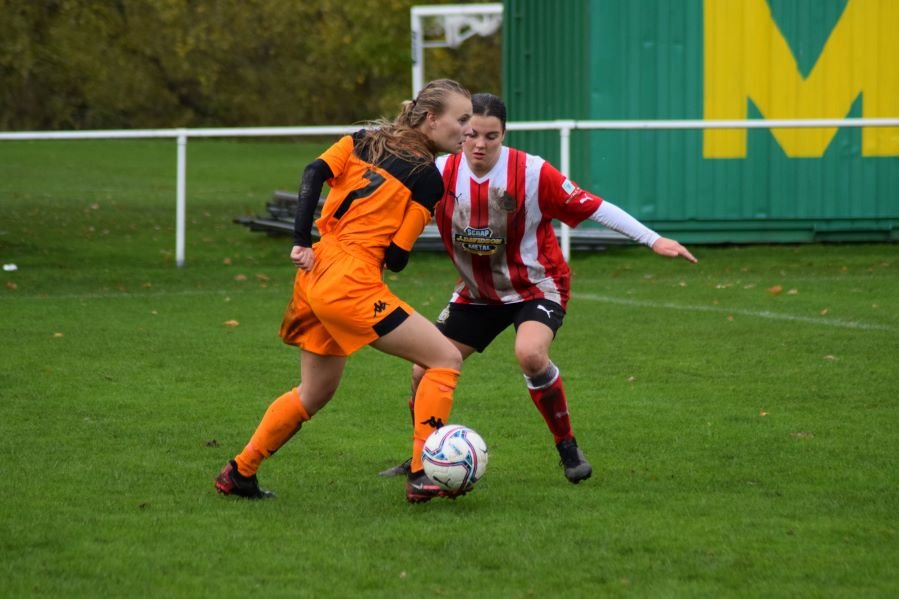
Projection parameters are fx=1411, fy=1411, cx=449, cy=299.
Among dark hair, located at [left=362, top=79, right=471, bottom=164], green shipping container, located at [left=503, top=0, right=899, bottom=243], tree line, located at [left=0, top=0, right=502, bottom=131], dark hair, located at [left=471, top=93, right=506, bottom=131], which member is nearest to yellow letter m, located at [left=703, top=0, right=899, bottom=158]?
green shipping container, located at [left=503, top=0, right=899, bottom=243]

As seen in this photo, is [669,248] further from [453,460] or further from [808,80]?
[808,80]

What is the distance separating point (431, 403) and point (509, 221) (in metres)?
1.02

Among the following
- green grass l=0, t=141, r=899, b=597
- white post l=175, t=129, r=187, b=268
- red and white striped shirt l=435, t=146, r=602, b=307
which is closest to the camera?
green grass l=0, t=141, r=899, b=597

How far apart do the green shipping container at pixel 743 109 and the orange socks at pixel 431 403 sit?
10895mm

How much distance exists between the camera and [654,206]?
16.6m

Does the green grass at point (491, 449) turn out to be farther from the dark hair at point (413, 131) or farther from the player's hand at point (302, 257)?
the dark hair at point (413, 131)

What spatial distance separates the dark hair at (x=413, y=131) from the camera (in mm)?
5656

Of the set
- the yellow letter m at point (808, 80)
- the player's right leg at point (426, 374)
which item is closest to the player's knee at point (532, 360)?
the player's right leg at point (426, 374)

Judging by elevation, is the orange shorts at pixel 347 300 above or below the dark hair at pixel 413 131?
below

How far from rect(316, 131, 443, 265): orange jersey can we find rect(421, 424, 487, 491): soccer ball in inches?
30.4

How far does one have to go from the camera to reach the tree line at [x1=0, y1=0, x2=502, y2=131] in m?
38.8

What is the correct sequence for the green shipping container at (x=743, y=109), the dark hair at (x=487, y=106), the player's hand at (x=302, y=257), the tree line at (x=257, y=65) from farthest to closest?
the tree line at (x=257, y=65) → the green shipping container at (x=743, y=109) → the dark hair at (x=487, y=106) → the player's hand at (x=302, y=257)

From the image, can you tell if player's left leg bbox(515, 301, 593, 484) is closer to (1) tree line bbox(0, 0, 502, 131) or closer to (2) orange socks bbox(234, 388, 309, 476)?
(2) orange socks bbox(234, 388, 309, 476)

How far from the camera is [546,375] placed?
20.7 ft
